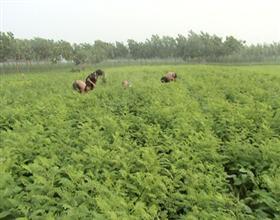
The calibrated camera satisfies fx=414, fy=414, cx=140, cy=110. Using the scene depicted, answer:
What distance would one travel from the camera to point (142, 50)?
11131 cm

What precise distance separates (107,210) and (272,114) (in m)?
5.38

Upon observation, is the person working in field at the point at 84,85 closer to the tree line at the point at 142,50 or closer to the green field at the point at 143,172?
the green field at the point at 143,172

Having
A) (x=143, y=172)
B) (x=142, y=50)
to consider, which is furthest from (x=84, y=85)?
(x=142, y=50)

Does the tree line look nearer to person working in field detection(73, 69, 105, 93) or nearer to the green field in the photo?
person working in field detection(73, 69, 105, 93)

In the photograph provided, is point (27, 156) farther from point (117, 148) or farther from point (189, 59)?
point (189, 59)

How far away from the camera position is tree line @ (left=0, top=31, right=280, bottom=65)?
80.2 metres

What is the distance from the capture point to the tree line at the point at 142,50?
80.2 metres

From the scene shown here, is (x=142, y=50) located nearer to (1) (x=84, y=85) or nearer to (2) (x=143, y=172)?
(1) (x=84, y=85)

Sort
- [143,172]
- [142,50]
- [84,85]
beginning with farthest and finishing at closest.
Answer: [142,50]
[84,85]
[143,172]

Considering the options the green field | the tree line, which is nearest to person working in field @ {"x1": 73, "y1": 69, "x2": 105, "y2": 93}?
the green field

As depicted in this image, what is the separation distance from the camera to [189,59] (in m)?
102

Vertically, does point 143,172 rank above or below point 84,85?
above

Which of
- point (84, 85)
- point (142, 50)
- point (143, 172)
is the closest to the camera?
point (143, 172)

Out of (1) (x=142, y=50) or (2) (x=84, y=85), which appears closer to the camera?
(2) (x=84, y=85)
